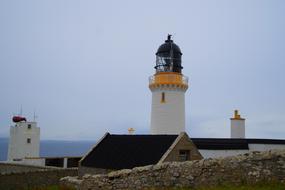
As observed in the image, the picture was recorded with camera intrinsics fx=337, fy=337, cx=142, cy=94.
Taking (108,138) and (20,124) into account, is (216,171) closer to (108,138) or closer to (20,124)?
(108,138)

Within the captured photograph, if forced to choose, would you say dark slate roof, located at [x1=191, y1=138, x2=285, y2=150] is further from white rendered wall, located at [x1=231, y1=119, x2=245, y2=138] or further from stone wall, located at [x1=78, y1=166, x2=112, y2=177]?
stone wall, located at [x1=78, y1=166, x2=112, y2=177]

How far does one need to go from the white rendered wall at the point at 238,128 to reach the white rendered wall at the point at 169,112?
4.01 m

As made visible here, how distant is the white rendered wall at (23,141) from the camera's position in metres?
39.6

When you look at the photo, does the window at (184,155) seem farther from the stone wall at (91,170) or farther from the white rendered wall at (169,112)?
the white rendered wall at (169,112)

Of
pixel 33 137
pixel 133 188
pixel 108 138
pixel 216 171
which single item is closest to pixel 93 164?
pixel 108 138

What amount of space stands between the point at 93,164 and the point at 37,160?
1194 centimetres

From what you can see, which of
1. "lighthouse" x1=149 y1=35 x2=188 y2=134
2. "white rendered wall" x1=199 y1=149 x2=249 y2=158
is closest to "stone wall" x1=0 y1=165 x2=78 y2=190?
"lighthouse" x1=149 y1=35 x2=188 y2=134

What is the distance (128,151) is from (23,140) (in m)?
23.9

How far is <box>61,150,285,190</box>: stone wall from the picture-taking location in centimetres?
1080

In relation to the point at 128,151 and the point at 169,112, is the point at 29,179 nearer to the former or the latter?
the point at 128,151

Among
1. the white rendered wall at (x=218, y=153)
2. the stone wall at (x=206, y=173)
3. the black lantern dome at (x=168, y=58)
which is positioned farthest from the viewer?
the black lantern dome at (x=168, y=58)

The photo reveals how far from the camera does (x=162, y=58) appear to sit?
93.9 feet

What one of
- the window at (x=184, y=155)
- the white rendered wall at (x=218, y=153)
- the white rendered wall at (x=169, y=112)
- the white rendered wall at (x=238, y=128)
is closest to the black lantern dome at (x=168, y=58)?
the white rendered wall at (x=169, y=112)

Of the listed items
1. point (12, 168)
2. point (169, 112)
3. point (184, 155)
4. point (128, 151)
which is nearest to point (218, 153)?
point (184, 155)
